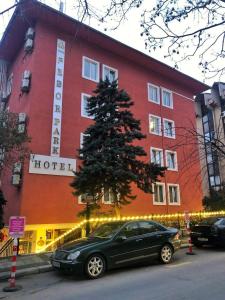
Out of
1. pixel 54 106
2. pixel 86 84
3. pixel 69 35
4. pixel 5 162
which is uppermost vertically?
pixel 69 35

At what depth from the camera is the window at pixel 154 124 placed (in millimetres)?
24547

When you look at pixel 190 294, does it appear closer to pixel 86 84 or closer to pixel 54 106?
pixel 54 106

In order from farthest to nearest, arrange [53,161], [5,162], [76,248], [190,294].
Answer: [53,161] → [5,162] → [76,248] → [190,294]

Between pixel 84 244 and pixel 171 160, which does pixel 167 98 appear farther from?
pixel 84 244

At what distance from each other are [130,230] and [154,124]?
16.1 meters

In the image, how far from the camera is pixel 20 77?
2178 cm

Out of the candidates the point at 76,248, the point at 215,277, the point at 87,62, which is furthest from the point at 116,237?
the point at 87,62

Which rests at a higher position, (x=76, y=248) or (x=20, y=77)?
(x=20, y=77)

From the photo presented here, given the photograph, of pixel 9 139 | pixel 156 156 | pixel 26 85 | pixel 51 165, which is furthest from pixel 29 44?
pixel 156 156

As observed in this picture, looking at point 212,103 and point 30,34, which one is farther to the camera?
point 212,103

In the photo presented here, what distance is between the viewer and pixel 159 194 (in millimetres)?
23375

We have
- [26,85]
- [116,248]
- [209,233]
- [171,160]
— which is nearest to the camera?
[116,248]

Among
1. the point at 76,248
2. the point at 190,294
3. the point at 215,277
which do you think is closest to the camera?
the point at 190,294

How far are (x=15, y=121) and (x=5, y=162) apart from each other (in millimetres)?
1831
